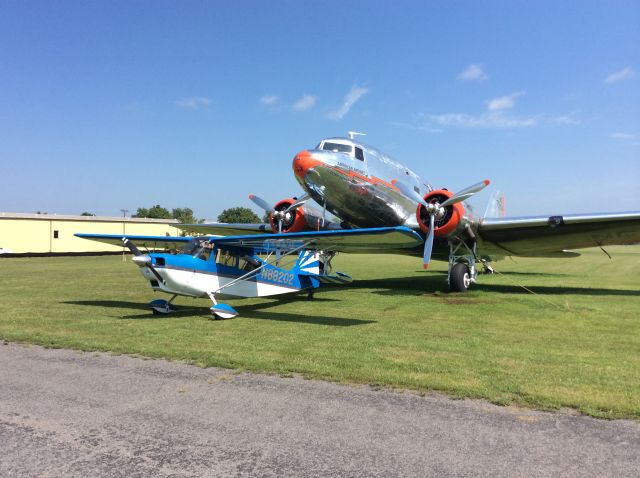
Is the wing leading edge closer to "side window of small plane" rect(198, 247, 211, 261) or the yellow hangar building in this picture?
"side window of small plane" rect(198, 247, 211, 261)

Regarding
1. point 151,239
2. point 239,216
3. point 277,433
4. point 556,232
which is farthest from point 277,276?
point 239,216

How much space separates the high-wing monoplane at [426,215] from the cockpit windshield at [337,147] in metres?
0.04

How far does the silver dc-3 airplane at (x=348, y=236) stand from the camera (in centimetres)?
1228

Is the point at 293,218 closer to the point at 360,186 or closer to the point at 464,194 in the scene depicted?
the point at 360,186

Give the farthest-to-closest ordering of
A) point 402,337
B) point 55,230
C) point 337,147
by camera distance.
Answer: point 55,230 < point 337,147 < point 402,337

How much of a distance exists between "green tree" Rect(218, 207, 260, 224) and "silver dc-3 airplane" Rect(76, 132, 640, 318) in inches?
4500

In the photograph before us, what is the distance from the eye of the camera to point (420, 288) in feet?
66.9

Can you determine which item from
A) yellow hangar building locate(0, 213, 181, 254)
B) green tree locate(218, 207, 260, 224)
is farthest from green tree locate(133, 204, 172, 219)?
yellow hangar building locate(0, 213, 181, 254)

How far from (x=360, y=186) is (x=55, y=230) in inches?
2024

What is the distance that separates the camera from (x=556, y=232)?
18141 millimetres

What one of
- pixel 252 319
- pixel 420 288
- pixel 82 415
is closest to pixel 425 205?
pixel 420 288

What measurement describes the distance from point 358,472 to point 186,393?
9.91ft

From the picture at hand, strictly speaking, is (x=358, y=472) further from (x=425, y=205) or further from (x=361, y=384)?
(x=425, y=205)

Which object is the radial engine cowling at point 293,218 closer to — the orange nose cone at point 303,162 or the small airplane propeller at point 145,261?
the orange nose cone at point 303,162
